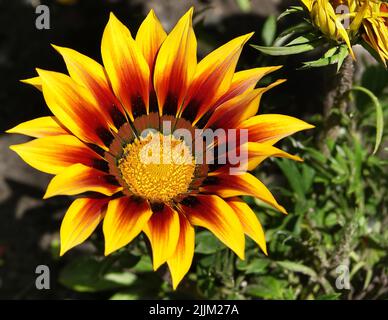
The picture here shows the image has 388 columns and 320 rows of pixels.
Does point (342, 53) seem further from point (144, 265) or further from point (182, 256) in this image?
point (144, 265)

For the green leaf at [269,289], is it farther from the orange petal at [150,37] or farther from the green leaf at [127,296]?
the orange petal at [150,37]

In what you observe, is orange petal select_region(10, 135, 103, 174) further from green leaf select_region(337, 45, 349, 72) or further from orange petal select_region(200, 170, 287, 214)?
green leaf select_region(337, 45, 349, 72)

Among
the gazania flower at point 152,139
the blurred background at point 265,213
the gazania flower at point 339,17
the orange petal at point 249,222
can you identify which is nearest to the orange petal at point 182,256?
the gazania flower at point 152,139

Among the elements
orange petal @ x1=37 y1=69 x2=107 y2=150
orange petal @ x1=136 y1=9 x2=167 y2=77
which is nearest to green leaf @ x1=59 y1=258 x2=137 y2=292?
orange petal @ x1=37 y1=69 x2=107 y2=150

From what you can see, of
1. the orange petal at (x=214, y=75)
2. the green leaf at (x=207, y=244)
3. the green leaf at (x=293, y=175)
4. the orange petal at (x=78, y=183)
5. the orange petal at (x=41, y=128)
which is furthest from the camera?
the green leaf at (x=293, y=175)

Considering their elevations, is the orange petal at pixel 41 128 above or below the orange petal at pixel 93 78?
below
